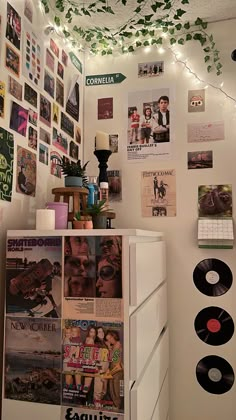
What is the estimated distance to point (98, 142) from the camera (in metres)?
1.80

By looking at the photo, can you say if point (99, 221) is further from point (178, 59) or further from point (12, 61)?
point (178, 59)

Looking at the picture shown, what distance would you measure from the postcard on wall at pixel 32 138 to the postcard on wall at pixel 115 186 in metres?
0.61

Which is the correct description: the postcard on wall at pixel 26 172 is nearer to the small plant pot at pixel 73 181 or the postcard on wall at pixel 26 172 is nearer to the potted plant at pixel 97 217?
the small plant pot at pixel 73 181

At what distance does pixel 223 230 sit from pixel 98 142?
2.62 ft

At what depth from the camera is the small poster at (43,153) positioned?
5.22 feet

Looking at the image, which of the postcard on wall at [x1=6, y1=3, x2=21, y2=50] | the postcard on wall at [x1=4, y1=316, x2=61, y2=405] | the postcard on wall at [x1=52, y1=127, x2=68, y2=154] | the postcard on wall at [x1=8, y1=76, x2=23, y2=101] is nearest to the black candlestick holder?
the postcard on wall at [x1=52, y1=127, x2=68, y2=154]

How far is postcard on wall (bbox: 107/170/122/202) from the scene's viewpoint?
205cm

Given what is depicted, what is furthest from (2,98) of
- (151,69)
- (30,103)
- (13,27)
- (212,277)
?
(212,277)

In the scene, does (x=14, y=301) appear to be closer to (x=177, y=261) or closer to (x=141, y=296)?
(x=141, y=296)

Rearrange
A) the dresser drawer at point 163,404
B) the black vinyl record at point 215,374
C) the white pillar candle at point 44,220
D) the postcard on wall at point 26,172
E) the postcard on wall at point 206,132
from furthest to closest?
the postcard on wall at point 206,132 < the black vinyl record at point 215,374 < the dresser drawer at point 163,404 < the postcard on wall at point 26,172 < the white pillar candle at point 44,220

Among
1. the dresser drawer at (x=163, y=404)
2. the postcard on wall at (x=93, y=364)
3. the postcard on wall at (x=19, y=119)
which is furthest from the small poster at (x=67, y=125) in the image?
the dresser drawer at (x=163, y=404)

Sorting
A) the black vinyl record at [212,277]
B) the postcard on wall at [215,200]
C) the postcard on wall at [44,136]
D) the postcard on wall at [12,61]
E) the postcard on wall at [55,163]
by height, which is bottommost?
the black vinyl record at [212,277]

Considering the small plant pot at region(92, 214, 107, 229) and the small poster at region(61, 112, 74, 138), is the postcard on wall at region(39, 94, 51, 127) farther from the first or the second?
the small plant pot at region(92, 214, 107, 229)

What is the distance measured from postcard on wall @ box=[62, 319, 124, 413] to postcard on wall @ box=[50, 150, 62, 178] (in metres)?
0.81
